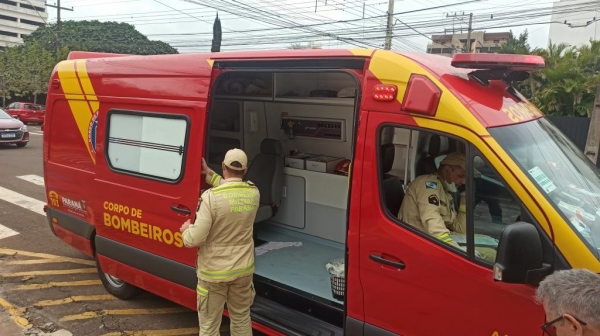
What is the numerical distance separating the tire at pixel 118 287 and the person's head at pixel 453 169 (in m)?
3.29

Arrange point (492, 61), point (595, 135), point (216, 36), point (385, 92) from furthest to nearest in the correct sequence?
1. point (216, 36)
2. point (595, 135)
3. point (385, 92)
4. point (492, 61)

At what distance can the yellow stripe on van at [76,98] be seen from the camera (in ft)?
15.0

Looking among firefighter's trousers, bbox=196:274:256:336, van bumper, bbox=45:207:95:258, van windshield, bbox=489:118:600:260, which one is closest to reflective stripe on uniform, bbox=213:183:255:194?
firefighter's trousers, bbox=196:274:256:336

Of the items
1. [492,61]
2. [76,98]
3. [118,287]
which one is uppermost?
Result: [492,61]

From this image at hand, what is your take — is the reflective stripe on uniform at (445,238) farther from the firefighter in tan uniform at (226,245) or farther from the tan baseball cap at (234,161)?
the tan baseball cap at (234,161)

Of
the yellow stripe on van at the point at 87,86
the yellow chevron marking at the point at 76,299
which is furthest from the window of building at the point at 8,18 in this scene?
the yellow chevron marking at the point at 76,299

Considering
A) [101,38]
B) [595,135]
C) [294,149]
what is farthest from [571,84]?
[101,38]

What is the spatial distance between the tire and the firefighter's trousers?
1.63 m

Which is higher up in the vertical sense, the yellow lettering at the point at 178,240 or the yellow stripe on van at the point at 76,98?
the yellow stripe on van at the point at 76,98

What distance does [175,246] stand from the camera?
3.82m

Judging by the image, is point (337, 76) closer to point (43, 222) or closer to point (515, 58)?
point (515, 58)

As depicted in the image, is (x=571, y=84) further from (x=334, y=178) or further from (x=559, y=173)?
(x=559, y=173)

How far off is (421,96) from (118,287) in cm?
375

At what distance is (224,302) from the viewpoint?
3389mm
